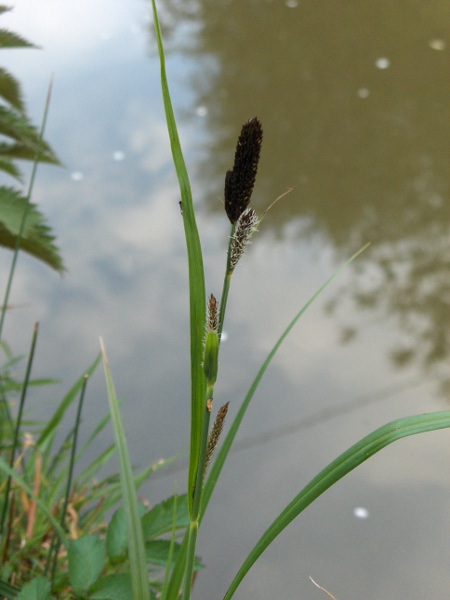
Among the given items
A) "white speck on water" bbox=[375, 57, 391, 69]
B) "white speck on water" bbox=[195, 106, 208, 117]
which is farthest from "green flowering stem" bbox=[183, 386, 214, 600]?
"white speck on water" bbox=[375, 57, 391, 69]

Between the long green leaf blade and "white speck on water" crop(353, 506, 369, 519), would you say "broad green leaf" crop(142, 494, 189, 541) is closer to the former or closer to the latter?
the long green leaf blade

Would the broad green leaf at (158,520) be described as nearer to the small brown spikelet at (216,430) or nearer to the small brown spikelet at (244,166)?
the small brown spikelet at (216,430)

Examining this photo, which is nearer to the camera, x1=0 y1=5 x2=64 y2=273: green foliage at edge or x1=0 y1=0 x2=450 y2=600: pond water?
x1=0 y1=5 x2=64 y2=273: green foliage at edge

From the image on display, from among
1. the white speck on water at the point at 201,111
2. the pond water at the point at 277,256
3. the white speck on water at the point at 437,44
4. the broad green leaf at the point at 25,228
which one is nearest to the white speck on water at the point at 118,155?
the pond water at the point at 277,256

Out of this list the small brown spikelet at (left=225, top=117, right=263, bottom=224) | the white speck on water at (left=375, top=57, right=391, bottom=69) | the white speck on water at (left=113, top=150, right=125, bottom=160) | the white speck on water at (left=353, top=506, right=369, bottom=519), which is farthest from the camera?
the white speck on water at (left=375, top=57, right=391, bottom=69)

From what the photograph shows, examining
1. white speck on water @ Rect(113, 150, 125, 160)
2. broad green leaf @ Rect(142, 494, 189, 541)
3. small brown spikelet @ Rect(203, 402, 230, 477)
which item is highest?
white speck on water @ Rect(113, 150, 125, 160)
